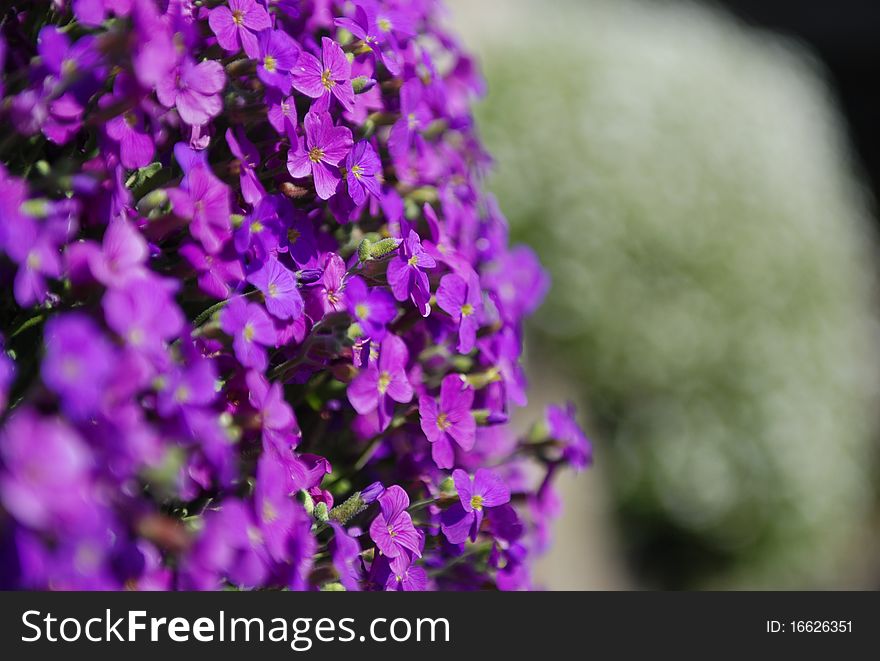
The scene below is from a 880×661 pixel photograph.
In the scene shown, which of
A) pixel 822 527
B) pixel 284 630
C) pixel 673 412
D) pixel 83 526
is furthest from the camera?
pixel 822 527

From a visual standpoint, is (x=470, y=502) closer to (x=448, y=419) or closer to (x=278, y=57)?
(x=448, y=419)

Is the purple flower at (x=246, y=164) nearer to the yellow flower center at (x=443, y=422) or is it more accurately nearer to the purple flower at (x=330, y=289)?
the purple flower at (x=330, y=289)

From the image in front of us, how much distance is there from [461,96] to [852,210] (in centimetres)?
494

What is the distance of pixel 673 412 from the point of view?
3.96m

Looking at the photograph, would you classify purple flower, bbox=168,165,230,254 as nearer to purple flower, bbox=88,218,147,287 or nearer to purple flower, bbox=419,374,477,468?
purple flower, bbox=88,218,147,287

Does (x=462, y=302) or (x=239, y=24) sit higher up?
(x=239, y=24)

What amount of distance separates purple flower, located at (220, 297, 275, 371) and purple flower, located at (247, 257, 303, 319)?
25 millimetres

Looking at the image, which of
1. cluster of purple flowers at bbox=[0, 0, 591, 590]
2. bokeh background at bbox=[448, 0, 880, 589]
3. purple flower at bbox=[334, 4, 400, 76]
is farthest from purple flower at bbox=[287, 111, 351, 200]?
bokeh background at bbox=[448, 0, 880, 589]

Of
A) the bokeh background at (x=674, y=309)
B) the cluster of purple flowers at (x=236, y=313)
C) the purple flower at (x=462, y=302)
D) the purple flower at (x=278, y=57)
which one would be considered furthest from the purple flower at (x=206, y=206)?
the bokeh background at (x=674, y=309)

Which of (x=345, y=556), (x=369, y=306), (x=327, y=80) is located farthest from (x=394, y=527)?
(x=327, y=80)

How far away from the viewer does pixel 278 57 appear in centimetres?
79

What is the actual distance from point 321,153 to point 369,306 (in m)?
0.15

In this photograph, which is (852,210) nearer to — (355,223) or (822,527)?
(822,527)

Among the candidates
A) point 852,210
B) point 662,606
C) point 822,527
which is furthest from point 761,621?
point 852,210
